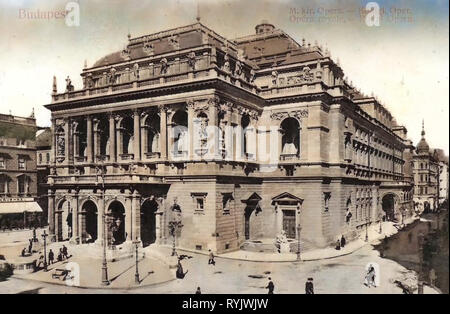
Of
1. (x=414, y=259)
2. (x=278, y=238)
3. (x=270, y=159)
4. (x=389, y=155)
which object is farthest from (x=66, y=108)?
(x=389, y=155)

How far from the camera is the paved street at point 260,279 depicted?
23.8m

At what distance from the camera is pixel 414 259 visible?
31.3m

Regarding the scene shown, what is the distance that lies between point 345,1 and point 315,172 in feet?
54.7

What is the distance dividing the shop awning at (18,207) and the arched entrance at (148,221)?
50.8 ft

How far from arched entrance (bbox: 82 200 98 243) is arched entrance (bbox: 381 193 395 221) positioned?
114 feet

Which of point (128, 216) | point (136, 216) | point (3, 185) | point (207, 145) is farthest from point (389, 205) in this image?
point (3, 185)

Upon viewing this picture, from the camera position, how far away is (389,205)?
185 ft

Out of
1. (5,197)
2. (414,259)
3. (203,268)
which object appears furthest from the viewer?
(5,197)

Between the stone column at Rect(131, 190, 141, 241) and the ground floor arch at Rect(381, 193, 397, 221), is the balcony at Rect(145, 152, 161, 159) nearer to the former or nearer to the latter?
the stone column at Rect(131, 190, 141, 241)

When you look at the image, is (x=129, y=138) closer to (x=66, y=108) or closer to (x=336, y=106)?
(x=66, y=108)

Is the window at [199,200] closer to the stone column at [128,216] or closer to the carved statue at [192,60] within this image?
the stone column at [128,216]

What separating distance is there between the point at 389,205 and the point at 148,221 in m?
34.7

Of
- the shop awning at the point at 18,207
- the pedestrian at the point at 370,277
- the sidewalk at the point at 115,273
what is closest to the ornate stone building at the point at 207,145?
the sidewalk at the point at 115,273

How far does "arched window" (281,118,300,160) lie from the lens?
3925 cm
